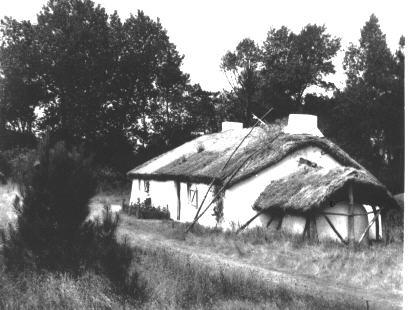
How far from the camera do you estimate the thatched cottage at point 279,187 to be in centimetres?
1764

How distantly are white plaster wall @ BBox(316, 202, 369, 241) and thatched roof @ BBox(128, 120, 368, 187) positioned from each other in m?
3.84

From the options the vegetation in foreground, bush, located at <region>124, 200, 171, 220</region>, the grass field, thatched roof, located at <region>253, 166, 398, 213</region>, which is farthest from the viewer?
bush, located at <region>124, 200, 171, 220</region>

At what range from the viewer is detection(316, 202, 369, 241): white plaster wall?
18156 mm

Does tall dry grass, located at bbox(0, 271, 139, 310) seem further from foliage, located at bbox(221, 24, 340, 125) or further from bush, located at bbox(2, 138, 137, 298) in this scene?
foliage, located at bbox(221, 24, 340, 125)

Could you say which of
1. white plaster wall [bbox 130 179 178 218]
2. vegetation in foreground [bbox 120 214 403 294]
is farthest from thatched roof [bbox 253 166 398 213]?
white plaster wall [bbox 130 179 178 218]

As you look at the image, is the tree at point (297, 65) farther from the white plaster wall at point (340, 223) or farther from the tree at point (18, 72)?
the white plaster wall at point (340, 223)

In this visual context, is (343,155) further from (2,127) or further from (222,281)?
(2,127)

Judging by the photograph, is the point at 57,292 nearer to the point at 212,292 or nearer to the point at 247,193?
the point at 212,292

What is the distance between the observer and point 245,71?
164ft

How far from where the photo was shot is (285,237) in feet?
54.0

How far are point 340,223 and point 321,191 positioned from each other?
245cm

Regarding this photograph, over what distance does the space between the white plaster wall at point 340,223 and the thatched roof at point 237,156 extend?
3.84m

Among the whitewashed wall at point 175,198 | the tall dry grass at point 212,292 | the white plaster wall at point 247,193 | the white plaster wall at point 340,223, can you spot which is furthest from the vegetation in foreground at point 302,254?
the whitewashed wall at point 175,198

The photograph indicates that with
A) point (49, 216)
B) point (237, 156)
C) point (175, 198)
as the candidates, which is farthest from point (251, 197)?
point (49, 216)
